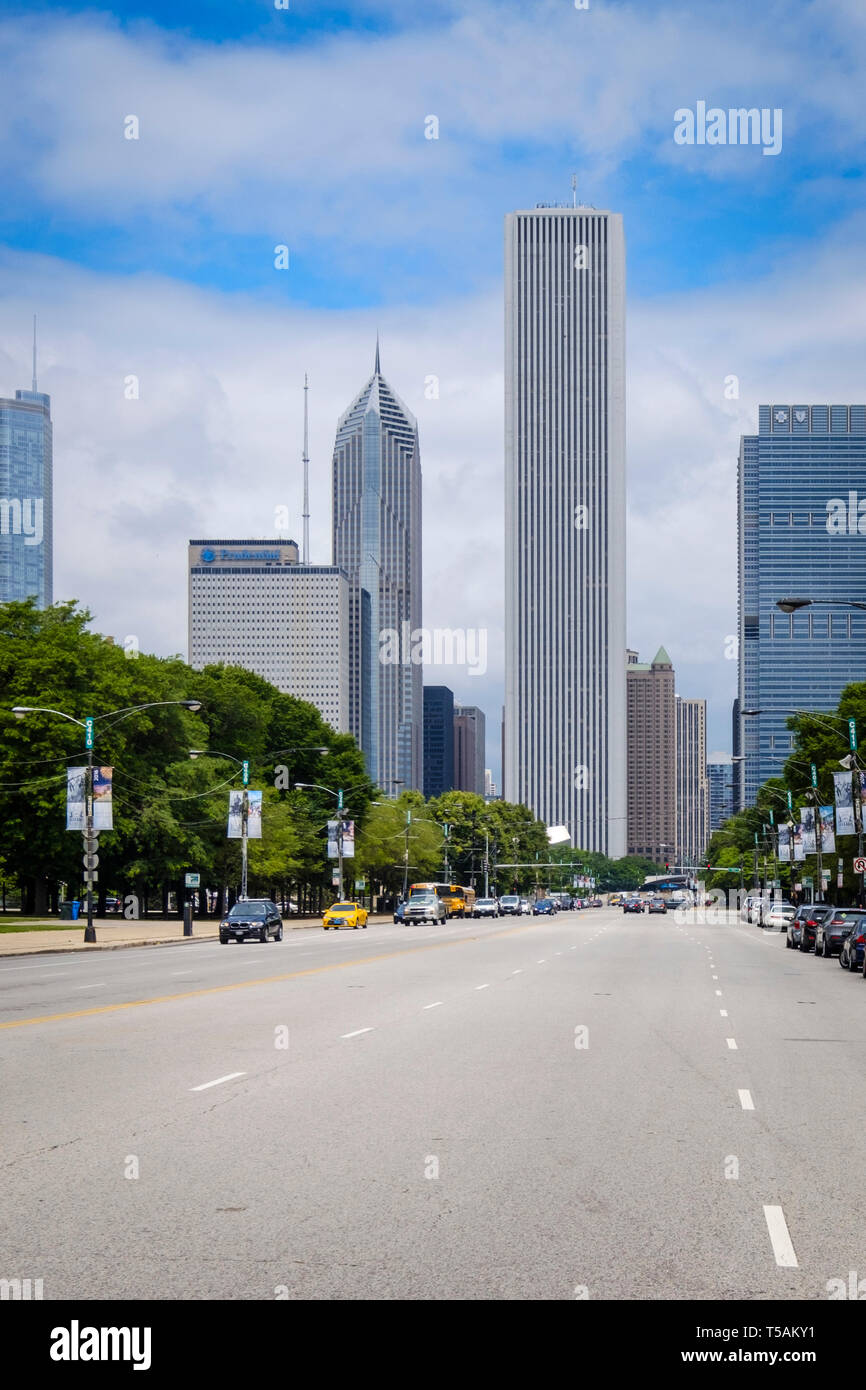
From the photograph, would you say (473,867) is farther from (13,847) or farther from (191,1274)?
(191,1274)

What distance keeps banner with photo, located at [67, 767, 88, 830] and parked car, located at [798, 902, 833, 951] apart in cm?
2581

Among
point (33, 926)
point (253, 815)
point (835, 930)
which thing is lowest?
point (33, 926)

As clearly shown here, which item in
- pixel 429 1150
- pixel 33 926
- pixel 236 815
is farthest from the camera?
pixel 236 815

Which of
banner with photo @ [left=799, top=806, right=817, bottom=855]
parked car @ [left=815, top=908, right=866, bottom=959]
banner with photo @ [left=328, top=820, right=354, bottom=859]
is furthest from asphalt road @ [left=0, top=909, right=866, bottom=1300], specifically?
banner with photo @ [left=328, top=820, right=354, bottom=859]

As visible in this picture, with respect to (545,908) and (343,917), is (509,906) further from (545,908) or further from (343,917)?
(343,917)

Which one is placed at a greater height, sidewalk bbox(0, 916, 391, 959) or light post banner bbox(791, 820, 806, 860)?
light post banner bbox(791, 820, 806, 860)

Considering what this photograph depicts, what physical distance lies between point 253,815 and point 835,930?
30412 mm

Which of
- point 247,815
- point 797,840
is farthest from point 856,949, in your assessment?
point 797,840

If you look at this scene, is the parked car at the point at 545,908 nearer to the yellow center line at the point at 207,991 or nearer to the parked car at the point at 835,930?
the parked car at the point at 835,930

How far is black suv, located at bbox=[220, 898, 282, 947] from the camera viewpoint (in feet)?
191

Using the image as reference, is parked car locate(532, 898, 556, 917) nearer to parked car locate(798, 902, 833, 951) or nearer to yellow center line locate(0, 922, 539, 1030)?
parked car locate(798, 902, 833, 951)

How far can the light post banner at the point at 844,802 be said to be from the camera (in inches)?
2269

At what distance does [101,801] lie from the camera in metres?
53.7

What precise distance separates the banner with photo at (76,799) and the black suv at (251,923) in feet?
23.7
